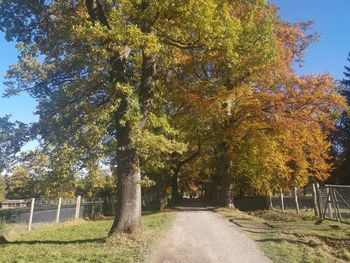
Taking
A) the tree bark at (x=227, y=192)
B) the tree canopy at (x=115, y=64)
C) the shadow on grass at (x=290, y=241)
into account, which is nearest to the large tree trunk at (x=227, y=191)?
the tree bark at (x=227, y=192)

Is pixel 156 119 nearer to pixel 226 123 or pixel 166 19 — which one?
pixel 166 19

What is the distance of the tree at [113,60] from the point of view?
12289mm

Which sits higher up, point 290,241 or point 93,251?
point 290,241

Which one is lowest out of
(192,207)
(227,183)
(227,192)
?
(192,207)

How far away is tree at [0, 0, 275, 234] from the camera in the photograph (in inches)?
484

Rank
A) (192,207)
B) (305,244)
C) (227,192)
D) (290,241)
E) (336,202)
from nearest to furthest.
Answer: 1. (305,244)
2. (290,241)
3. (336,202)
4. (227,192)
5. (192,207)

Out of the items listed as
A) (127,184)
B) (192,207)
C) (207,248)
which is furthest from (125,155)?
(192,207)

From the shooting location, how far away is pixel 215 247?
10906mm

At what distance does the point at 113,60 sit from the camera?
13.0 metres

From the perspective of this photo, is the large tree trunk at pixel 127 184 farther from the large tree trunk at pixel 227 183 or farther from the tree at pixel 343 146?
the tree at pixel 343 146

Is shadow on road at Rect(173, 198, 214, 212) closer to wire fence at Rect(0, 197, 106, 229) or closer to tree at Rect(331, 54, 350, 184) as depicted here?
wire fence at Rect(0, 197, 106, 229)

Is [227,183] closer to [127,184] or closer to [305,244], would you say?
[127,184]

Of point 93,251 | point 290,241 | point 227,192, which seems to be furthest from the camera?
point 227,192

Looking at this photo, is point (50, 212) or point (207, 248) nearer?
point (207, 248)
